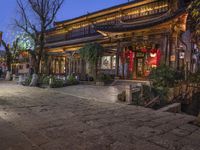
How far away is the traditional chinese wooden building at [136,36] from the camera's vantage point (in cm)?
1395

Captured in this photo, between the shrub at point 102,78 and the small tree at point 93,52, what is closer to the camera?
the small tree at point 93,52

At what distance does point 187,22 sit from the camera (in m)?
14.6

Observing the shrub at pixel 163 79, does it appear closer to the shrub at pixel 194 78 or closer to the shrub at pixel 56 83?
the shrub at pixel 194 78

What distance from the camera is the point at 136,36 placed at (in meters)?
15.7

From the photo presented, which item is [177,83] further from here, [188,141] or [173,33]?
[188,141]

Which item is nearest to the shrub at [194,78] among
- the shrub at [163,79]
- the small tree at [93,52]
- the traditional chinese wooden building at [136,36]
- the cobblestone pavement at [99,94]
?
the shrub at [163,79]


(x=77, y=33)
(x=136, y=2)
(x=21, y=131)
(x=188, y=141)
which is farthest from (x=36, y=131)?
(x=77, y=33)

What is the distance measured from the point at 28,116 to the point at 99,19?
1859 centimetres

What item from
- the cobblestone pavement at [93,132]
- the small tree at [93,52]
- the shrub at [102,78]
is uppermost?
the small tree at [93,52]

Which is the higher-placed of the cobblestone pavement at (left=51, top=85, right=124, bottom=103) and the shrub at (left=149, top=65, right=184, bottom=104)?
the shrub at (left=149, top=65, right=184, bottom=104)

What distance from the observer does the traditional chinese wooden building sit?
14.0 m

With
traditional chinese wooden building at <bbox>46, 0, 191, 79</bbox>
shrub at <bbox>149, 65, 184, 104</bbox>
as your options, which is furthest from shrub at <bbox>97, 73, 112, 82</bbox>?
shrub at <bbox>149, 65, 184, 104</bbox>

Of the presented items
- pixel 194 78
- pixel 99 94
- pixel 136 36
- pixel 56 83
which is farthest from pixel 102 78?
pixel 194 78

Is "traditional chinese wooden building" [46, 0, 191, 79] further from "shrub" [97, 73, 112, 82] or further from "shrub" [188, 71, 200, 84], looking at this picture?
"shrub" [188, 71, 200, 84]
